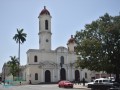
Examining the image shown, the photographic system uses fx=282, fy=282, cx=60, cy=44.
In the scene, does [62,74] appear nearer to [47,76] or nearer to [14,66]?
[47,76]

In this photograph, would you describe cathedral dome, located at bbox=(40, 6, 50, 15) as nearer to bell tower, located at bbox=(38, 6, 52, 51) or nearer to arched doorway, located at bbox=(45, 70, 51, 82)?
bell tower, located at bbox=(38, 6, 52, 51)

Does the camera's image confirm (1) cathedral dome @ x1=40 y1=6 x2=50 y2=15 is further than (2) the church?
Yes

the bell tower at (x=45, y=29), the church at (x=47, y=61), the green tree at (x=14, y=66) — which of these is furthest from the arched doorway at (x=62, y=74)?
the green tree at (x=14, y=66)

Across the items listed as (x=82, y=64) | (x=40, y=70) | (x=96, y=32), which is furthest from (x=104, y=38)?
(x=40, y=70)

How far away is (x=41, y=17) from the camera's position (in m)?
77.3

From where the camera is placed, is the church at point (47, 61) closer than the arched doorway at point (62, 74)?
Yes

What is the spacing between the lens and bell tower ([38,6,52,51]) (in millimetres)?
76812

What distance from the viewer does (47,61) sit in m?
76.0

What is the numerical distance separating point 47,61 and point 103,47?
36953 mm

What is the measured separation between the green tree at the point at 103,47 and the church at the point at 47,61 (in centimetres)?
3205

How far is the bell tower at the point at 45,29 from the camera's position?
76.8 m

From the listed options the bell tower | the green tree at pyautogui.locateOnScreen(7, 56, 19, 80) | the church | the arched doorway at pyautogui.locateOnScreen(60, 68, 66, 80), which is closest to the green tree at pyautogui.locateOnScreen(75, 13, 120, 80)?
the church

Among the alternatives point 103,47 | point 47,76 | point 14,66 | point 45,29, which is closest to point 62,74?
point 47,76

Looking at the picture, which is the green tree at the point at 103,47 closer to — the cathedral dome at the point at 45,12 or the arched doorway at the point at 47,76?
the arched doorway at the point at 47,76
